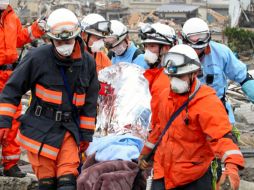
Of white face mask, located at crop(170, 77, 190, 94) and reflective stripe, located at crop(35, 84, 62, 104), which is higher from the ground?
white face mask, located at crop(170, 77, 190, 94)

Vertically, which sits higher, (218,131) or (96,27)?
(218,131)

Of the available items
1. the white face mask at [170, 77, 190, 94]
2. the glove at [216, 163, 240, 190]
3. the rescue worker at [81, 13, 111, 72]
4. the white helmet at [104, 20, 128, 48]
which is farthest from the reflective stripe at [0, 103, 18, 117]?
the white helmet at [104, 20, 128, 48]

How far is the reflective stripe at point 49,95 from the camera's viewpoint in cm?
506

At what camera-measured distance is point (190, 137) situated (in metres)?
4.54

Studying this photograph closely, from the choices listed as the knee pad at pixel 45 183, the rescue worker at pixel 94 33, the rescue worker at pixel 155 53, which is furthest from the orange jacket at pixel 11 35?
the knee pad at pixel 45 183

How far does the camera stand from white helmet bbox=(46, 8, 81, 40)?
5039 millimetres

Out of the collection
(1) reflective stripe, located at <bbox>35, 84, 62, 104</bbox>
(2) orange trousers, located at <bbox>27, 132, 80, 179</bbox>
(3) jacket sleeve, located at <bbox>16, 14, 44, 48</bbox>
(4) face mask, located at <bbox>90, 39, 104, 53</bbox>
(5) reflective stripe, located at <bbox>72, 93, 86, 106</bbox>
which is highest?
(1) reflective stripe, located at <bbox>35, 84, 62, 104</bbox>

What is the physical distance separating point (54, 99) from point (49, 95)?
0.17 feet

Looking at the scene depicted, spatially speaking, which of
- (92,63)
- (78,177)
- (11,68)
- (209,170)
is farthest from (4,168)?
(209,170)

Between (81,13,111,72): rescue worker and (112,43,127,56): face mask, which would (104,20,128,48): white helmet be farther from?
(81,13,111,72): rescue worker

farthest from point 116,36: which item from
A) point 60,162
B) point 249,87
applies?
point 60,162

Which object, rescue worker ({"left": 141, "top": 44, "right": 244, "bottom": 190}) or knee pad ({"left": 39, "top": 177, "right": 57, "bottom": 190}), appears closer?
rescue worker ({"left": 141, "top": 44, "right": 244, "bottom": 190})

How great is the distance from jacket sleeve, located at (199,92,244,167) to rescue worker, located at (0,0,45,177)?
2.63 meters

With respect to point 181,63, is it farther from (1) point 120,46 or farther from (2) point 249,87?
(1) point 120,46
